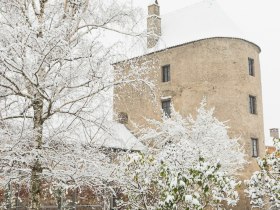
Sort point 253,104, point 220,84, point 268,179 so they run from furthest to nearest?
point 253,104 < point 220,84 < point 268,179

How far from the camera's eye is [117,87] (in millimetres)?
8508

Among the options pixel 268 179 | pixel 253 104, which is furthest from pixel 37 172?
pixel 253 104

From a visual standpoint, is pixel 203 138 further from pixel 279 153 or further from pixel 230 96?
pixel 279 153

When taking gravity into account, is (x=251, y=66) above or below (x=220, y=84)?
above

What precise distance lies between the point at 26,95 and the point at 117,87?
1927mm

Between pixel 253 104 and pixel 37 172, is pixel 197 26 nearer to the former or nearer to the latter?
pixel 253 104

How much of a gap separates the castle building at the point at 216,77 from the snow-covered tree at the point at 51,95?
668 inches

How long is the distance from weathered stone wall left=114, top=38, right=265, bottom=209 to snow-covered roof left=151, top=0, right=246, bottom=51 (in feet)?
1.72

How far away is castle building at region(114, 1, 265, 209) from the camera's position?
84.2 ft

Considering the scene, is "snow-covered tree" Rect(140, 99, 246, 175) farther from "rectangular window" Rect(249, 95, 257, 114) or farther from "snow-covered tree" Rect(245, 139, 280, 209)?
"snow-covered tree" Rect(245, 139, 280, 209)

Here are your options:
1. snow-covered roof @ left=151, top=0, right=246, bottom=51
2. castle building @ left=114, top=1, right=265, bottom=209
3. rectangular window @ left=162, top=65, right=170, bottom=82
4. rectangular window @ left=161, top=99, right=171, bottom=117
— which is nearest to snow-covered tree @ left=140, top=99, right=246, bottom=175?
castle building @ left=114, top=1, right=265, bottom=209

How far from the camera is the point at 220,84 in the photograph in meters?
25.8

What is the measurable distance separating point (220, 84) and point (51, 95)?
64.6 ft

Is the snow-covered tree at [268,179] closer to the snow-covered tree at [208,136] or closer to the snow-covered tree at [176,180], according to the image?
the snow-covered tree at [176,180]
